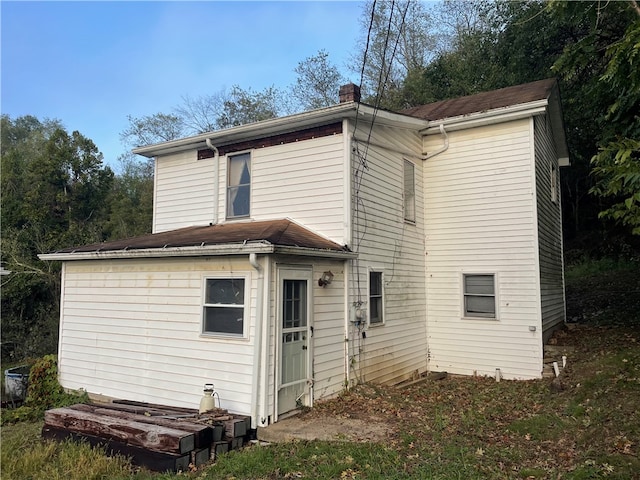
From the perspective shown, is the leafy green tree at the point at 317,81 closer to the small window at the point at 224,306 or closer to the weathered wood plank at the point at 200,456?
the small window at the point at 224,306

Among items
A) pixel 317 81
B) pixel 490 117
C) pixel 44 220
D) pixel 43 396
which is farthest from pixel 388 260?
pixel 317 81

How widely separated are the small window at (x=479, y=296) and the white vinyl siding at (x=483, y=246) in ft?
0.49

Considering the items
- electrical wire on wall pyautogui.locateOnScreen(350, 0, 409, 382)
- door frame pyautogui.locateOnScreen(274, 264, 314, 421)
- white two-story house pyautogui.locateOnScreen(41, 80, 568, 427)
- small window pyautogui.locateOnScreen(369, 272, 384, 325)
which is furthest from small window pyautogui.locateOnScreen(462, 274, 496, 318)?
door frame pyautogui.locateOnScreen(274, 264, 314, 421)

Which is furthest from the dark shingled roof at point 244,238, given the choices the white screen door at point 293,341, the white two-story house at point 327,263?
the white screen door at point 293,341

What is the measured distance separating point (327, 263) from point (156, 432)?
13.1ft

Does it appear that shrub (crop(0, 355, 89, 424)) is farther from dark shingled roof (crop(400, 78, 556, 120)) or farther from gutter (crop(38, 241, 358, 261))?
dark shingled roof (crop(400, 78, 556, 120))

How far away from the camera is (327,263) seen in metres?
8.38

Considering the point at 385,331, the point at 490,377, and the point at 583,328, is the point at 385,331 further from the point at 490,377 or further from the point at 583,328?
the point at 583,328

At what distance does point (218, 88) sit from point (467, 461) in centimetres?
3056

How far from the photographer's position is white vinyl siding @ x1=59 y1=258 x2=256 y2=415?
741 centimetres

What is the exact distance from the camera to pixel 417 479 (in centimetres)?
473

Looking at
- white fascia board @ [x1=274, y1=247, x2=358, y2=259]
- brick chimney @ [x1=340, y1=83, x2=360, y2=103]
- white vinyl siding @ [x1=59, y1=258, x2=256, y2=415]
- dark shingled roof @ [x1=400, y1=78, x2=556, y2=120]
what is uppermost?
dark shingled roof @ [x1=400, y1=78, x2=556, y2=120]

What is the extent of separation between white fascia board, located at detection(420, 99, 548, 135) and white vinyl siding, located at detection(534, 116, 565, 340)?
0.73 metres

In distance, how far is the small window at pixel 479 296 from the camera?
34.5 ft
